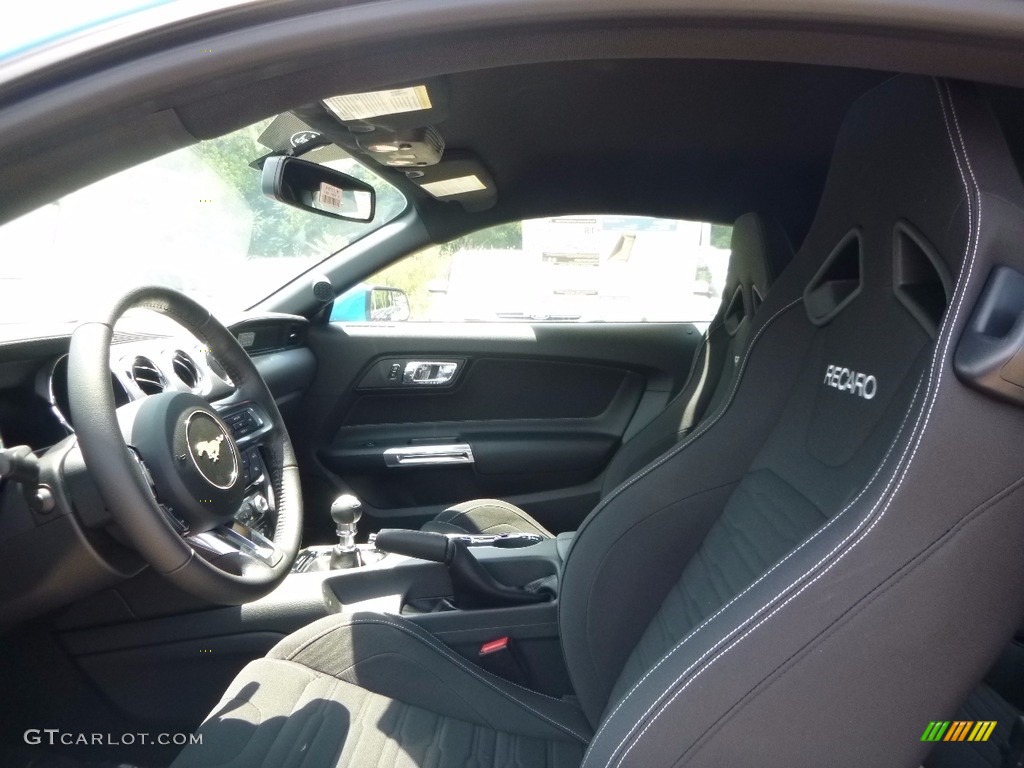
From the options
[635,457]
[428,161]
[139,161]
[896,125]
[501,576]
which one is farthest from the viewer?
[635,457]

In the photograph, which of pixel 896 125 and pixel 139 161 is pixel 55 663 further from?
pixel 896 125

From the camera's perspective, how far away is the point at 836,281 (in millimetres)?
1268

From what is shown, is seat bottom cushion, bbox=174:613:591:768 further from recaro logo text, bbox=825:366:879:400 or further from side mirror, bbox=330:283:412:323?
side mirror, bbox=330:283:412:323

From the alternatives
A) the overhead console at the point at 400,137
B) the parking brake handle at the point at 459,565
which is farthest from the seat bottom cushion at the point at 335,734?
the overhead console at the point at 400,137

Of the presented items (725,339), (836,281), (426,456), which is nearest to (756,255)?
(725,339)

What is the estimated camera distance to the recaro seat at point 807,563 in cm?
87

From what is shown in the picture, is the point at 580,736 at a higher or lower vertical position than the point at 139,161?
lower

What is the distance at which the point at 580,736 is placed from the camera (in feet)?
4.57

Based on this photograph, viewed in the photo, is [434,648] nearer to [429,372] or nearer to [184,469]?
[184,469]

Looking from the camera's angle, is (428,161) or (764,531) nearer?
(764,531)

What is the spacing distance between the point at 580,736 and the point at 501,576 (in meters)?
0.52

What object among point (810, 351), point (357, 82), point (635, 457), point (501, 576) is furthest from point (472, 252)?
point (357, 82)

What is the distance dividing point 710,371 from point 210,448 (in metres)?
1.35

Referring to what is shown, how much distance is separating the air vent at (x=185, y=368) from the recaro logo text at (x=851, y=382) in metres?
1.25
